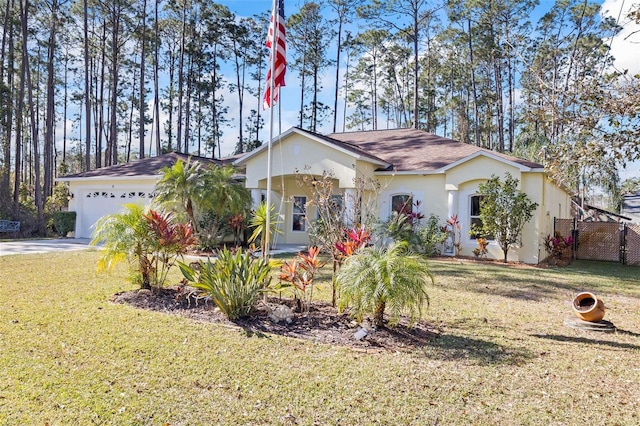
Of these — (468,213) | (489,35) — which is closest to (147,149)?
(489,35)

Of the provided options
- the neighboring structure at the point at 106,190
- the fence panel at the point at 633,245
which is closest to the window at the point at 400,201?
the fence panel at the point at 633,245

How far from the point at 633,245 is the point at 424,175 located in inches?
326

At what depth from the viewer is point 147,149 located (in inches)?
1917

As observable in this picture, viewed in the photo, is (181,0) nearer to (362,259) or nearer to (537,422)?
(362,259)

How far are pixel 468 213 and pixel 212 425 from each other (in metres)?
13.6

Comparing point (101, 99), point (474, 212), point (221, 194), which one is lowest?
point (474, 212)

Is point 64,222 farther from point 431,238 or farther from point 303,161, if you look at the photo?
point 431,238

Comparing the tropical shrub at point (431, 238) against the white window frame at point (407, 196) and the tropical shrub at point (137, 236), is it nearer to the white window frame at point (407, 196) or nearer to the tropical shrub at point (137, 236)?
the white window frame at point (407, 196)

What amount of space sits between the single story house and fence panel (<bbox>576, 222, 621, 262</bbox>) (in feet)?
4.17

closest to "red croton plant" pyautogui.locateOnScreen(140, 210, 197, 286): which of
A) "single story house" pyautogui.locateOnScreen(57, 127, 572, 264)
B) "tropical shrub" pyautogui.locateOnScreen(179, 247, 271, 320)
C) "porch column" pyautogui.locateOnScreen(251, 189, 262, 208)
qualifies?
"tropical shrub" pyautogui.locateOnScreen(179, 247, 271, 320)

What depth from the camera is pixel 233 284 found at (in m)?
6.45

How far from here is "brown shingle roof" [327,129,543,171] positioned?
16.5 m

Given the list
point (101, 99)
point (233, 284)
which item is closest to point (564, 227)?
point (233, 284)

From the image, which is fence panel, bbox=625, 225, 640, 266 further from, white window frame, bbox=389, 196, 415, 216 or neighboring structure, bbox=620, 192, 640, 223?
neighboring structure, bbox=620, 192, 640, 223
